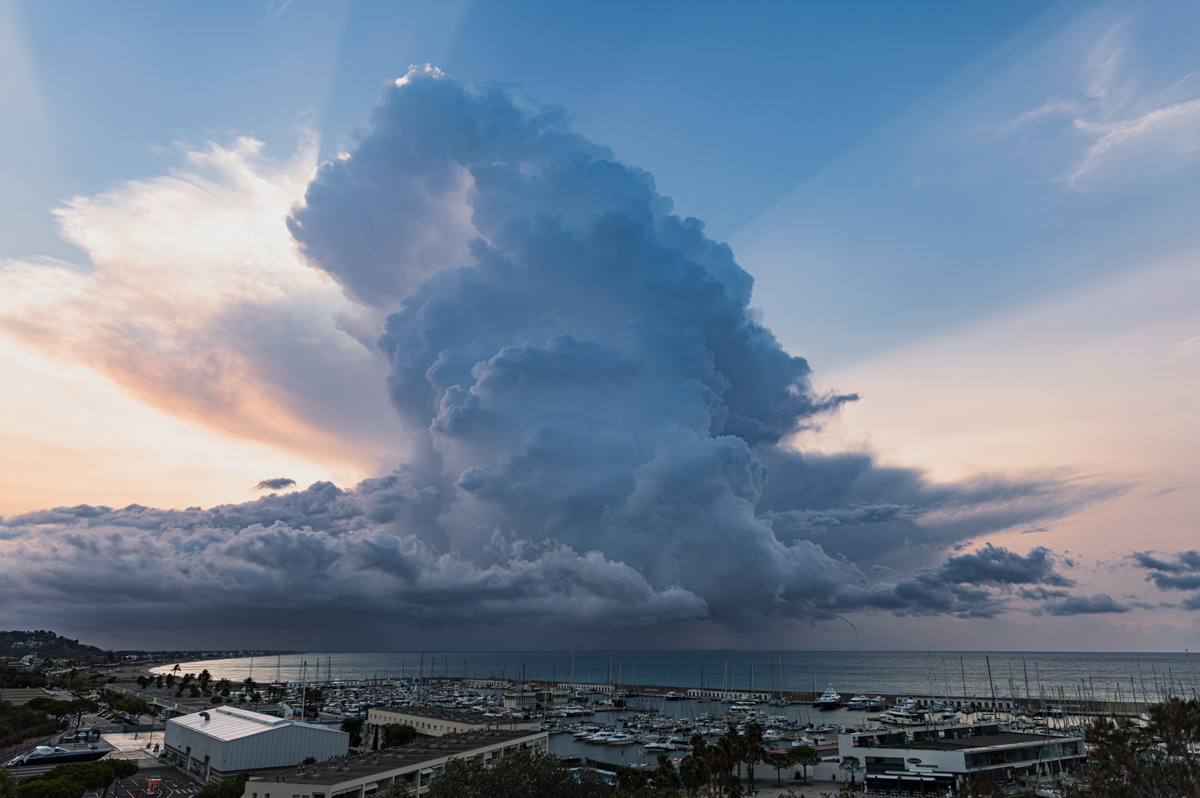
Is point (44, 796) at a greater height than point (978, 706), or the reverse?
point (44, 796)

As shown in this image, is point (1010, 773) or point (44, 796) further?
point (1010, 773)

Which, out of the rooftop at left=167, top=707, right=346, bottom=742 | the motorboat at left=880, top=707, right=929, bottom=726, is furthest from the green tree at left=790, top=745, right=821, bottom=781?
the motorboat at left=880, top=707, right=929, bottom=726

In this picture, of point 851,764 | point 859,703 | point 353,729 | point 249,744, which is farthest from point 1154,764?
point 859,703

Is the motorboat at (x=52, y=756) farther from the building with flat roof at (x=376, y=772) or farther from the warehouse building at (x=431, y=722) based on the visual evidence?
the building with flat roof at (x=376, y=772)

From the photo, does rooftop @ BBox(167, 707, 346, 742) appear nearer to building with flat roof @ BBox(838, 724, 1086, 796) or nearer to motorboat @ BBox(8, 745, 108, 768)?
motorboat @ BBox(8, 745, 108, 768)

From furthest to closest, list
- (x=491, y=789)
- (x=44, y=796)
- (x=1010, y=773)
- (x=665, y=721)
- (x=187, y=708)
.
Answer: (x=665, y=721) → (x=187, y=708) → (x=1010, y=773) → (x=44, y=796) → (x=491, y=789)

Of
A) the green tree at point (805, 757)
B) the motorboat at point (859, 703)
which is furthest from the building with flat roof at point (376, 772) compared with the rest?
the motorboat at point (859, 703)

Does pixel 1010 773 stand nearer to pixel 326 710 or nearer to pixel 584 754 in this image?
pixel 584 754

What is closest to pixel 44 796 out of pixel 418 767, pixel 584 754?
pixel 418 767
